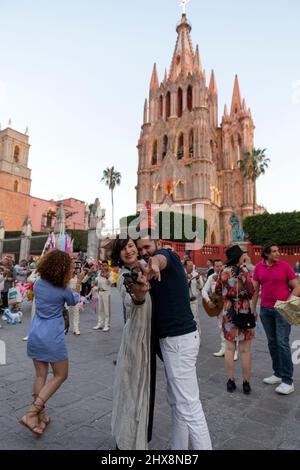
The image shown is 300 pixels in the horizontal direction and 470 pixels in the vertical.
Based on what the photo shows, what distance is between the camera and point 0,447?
95.8 inches

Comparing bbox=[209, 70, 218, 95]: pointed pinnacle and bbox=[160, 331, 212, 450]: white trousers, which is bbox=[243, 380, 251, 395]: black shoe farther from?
bbox=[209, 70, 218, 95]: pointed pinnacle

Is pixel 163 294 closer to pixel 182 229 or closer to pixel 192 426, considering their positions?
pixel 192 426

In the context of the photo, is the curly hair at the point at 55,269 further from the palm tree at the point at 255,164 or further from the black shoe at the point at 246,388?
the palm tree at the point at 255,164

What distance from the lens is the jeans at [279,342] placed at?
3.84m

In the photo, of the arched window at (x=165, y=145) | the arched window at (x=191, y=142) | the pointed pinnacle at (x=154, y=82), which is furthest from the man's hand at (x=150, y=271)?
the pointed pinnacle at (x=154, y=82)

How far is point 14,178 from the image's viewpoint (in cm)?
4912

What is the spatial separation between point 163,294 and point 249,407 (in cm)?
229

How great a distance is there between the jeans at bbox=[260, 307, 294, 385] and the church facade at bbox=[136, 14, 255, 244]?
34.5 meters

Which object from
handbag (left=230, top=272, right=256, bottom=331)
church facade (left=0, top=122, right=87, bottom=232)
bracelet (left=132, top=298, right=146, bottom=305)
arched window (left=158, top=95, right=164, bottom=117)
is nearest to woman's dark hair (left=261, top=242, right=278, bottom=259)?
handbag (left=230, top=272, right=256, bottom=331)

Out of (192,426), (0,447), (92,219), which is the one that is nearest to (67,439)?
(0,447)

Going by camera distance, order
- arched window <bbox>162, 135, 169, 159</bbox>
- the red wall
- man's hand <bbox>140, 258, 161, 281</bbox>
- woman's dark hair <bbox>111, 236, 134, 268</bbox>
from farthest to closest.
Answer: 1. arched window <bbox>162, 135, 169, 159</bbox>
2. the red wall
3. woman's dark hair <bbox>111, 236, 134, 268</bbox>
4. man's hand <bbox>140, 258, 161, 281</bbox>

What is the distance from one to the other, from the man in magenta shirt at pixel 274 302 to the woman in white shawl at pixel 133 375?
2402 millimetres

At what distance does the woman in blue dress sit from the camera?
107 inches

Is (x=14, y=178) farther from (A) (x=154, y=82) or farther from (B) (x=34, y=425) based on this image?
(B) (x=34, y=425)
